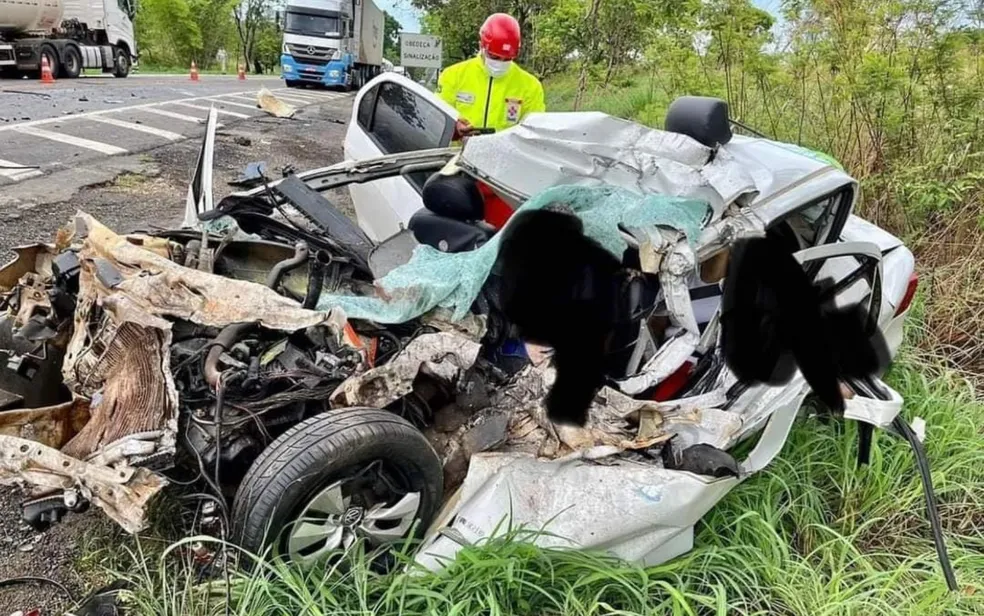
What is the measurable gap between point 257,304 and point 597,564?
1.31 meters

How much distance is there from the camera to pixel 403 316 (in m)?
2.33

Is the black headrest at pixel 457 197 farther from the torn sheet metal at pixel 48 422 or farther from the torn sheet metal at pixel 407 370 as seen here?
the torn sheet metal at pixel 48 422

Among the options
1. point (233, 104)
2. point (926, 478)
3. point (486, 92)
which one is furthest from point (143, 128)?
point (926, 478)

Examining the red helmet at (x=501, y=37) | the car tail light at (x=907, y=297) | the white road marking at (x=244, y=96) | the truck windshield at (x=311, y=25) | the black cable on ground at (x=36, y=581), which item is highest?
the truck windshield at (x=311, y=25)

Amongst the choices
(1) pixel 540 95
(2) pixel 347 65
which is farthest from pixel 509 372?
(2) pixel 347 65

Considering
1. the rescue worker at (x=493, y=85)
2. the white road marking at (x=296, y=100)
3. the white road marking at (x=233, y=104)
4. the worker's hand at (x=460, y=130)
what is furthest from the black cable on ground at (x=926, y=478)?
the white road marking at (x=296, y=100)

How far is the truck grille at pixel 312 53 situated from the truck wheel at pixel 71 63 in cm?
620

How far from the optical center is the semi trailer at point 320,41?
20641mm

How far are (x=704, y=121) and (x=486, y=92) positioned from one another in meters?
2.55

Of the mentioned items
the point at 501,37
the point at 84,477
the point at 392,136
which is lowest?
the point at 84,477

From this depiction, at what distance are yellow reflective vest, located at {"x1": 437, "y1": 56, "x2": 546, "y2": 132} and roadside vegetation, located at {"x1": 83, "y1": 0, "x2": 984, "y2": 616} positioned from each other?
1.61m

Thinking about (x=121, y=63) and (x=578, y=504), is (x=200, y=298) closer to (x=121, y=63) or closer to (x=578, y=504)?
(x=578, y=504)

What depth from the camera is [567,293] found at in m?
2.22

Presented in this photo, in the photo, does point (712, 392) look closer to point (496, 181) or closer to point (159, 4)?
point (496, 181)
